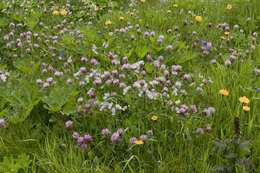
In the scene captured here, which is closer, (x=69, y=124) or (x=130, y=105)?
(x=69, y=124)

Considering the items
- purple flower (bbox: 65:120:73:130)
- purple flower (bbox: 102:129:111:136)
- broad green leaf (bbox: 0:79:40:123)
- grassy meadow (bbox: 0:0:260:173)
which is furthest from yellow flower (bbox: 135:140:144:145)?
broad green leaf (bbox: 0:79:40:123)

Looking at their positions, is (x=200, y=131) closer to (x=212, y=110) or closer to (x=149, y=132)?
(x=212, y=110)

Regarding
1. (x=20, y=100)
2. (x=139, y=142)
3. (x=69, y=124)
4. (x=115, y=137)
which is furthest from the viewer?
(x=20, y=100)

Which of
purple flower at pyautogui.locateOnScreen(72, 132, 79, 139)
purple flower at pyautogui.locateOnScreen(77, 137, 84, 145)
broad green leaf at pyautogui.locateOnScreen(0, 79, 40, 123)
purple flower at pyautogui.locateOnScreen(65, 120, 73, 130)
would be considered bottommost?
purple flower at pyautogui.locateOnScreen(77, 137, 84, 145)

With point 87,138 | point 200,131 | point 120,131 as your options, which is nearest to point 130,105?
point 120,131

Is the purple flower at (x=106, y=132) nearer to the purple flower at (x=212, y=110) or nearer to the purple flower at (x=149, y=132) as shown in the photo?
the purple flower at (x=149, y=132)

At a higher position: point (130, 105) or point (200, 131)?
point (130, 105)

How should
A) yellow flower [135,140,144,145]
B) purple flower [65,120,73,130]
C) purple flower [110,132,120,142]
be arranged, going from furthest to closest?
purple flower [65,120,73,130], purple flower [110,132,120,142], yellow flower [135,140,144,145]

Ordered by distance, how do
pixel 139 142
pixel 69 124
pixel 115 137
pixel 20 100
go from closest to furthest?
pixel 139 142, pixel 115 137, pixel 69 124, pixel 20 100

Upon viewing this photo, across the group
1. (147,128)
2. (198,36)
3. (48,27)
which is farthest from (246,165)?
(48,27)

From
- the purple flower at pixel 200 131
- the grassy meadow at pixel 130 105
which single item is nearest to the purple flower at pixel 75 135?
the grassy meadow at pixel 130 105

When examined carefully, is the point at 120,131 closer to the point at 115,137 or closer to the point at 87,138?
the point at 115,137

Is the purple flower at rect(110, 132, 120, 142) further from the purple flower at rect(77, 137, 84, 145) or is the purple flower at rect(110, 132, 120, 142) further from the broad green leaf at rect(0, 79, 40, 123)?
the broad green leaf at rect(0, 79, 40, 123)

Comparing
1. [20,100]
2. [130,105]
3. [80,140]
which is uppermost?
[20,100]
